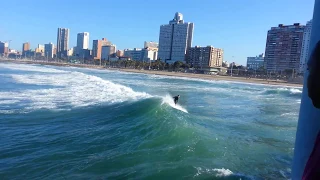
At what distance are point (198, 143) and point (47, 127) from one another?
5567 mm

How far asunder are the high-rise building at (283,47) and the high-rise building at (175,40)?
162 ft

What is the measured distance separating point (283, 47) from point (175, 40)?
6400 cm

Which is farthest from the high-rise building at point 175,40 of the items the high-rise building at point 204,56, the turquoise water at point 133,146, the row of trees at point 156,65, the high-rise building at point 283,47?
the turquoise water at point 133,146

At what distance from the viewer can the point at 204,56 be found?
15338 cm

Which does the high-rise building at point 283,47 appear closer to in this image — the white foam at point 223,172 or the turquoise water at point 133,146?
the turquoise water at point 133,146

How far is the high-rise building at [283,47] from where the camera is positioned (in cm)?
11762

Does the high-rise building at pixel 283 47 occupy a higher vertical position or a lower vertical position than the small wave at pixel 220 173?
higher

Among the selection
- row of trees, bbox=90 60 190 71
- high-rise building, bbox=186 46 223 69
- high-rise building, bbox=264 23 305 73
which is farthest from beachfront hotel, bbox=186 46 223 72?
high-rise building, bbox=264 23 305 73

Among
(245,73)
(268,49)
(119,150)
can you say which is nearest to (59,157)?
(119,150)

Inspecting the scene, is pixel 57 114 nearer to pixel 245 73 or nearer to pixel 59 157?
pixel 59 157

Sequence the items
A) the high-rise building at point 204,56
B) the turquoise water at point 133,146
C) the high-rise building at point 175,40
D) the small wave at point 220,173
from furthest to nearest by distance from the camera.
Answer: the high-rise building at point 175,40, the high-rise building at point 204,56, the turquoise water at point 133,146, the small wave at point 220,173

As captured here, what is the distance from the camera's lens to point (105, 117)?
13055mm

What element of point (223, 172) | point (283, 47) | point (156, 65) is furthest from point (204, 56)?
point (223, 172)

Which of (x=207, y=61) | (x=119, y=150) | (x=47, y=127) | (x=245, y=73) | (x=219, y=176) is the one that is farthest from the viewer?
(x=207, y=61)
